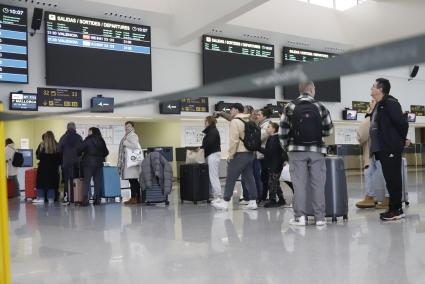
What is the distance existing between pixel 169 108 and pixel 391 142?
8042 millimetres

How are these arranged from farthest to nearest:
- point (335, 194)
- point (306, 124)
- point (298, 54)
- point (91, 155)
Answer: point (298, 54) → point (91, 155) → point (335, 194) → point (306, 124)

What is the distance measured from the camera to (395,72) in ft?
57.0

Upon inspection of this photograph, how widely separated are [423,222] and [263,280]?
2834mm

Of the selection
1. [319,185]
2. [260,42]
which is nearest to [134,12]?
[260,42]

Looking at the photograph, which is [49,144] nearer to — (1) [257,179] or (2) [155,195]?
(2) [155,195]

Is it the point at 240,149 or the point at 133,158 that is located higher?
the point at 240,149

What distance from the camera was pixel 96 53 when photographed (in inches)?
427

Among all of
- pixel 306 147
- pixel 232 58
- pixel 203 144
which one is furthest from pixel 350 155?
pixel 306 147

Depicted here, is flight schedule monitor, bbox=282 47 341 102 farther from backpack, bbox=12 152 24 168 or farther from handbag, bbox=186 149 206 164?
backpack, bbox=12 152 24 168

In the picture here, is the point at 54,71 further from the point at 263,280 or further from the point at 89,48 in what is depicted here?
the point at 263,280

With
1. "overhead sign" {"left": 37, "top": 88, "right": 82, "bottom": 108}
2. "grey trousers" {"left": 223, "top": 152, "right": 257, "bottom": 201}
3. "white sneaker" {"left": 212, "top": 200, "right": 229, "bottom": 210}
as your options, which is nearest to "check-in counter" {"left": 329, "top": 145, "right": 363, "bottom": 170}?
"overhead sign" {"left": 37, "top": 88, "right": 82, "bottom": 108}

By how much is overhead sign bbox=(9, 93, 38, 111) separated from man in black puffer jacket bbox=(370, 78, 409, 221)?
7723mm

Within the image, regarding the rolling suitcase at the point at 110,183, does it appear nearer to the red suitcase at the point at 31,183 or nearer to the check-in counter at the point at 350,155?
the red suitcase at the point at 31,183

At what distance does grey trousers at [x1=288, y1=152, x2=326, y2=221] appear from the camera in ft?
15.4
